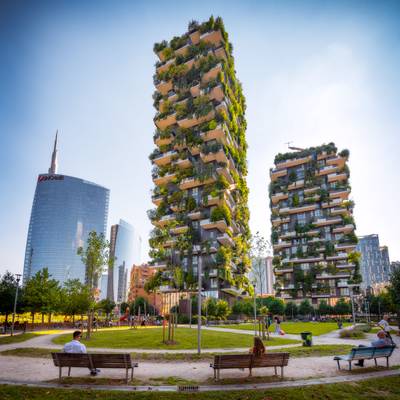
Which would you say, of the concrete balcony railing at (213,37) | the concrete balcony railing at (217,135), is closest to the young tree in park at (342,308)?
the concrete balcony railing at (217,135)

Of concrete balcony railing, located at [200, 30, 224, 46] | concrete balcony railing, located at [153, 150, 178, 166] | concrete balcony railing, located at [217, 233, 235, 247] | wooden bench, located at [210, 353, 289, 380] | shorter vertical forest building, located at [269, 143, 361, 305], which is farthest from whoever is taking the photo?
shorter vertical forest building, located at [269, 143, 361, 305]

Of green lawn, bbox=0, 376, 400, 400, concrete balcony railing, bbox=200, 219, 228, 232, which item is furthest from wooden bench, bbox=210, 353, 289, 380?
concrete balcony railing, bbox=200, 219, 228, 232

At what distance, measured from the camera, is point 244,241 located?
77.8 meters

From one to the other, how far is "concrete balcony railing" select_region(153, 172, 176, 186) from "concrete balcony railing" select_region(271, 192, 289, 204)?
3878 centimetres

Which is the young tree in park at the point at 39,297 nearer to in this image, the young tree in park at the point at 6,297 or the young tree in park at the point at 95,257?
the young tree in park at the point at 6,297

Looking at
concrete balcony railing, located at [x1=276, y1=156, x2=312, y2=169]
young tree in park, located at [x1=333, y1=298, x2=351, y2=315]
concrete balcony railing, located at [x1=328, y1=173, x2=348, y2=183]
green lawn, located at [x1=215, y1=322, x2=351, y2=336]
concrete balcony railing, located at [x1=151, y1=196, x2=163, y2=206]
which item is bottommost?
green lawn, located at [x1=215, y1=322, x2=351, y2=336]

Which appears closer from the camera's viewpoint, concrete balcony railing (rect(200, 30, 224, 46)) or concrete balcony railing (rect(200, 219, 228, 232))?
concrete balcony railing (rect(200, 219, 228, 232))

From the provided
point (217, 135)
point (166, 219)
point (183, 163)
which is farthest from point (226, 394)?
point (183, 163)

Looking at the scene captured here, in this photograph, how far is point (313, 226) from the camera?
308ft

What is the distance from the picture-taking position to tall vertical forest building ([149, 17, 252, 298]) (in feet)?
222

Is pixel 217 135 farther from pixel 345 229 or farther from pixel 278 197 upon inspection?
pixel 345 229

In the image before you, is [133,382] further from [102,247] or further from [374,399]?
[102,247]

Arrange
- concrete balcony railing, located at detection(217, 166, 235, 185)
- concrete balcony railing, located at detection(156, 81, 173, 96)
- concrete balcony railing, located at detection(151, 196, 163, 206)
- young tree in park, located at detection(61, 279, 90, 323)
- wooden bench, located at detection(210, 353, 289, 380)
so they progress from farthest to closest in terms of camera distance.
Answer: concrete balcony railing, located at detection(156, 81, 173, 96)
concrete balcony railing, located at detection(151, 196, 163, 206)
concrete balcony railing, located at detection(217, 166, 235, 185)
young tree in park, located at detection(61, 279, 90, 323)
wooden bench, located at detection(210, 353, 289, 380)

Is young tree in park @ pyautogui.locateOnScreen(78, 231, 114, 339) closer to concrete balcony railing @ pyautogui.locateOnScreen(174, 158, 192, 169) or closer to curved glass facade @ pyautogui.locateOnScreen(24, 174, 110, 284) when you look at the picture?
concrete balcony railing @ pyautogui.locateOnScreen(174, 158, 192, 169)
